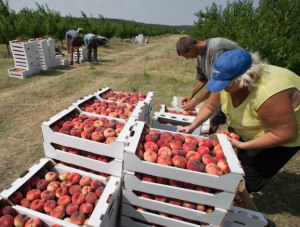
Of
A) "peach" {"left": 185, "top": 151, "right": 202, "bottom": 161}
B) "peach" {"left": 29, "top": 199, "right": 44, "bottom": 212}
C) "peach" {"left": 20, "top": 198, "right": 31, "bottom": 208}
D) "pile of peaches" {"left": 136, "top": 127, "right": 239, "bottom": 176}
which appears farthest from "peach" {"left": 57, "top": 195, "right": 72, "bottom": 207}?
"peach" {"left": 185, "top": 151, "right": 202, "bottom": 161}

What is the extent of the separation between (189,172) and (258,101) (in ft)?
2.69

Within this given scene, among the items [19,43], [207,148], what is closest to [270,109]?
[207,148]

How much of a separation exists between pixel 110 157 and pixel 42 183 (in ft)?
2.08

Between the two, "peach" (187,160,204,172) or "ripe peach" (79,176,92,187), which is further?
"ripe peach" (79,176,92,187)

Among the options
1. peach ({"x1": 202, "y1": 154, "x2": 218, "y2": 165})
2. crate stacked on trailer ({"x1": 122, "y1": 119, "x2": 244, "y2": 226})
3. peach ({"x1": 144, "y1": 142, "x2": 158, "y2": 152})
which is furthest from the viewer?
peach ({"x1": 144, "y1": 142, "x2": 158, "y2": 152})

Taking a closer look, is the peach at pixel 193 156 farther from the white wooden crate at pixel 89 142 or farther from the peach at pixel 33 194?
the peach at pixel 33 194

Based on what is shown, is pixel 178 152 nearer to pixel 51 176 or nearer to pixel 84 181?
pixel 84 181

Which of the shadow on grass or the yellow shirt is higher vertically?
the yellow shirt

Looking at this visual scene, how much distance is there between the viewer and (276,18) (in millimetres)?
7848

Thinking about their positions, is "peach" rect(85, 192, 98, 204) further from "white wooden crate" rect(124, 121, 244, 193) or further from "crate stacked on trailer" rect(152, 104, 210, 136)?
"crate stacked on trailer" rect(152, 104, 210, 136)

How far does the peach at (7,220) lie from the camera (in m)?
1.58

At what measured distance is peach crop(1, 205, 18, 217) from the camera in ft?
5.46

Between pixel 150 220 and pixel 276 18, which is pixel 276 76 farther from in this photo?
pixel 276 18

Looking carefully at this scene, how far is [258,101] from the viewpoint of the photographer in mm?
1822
